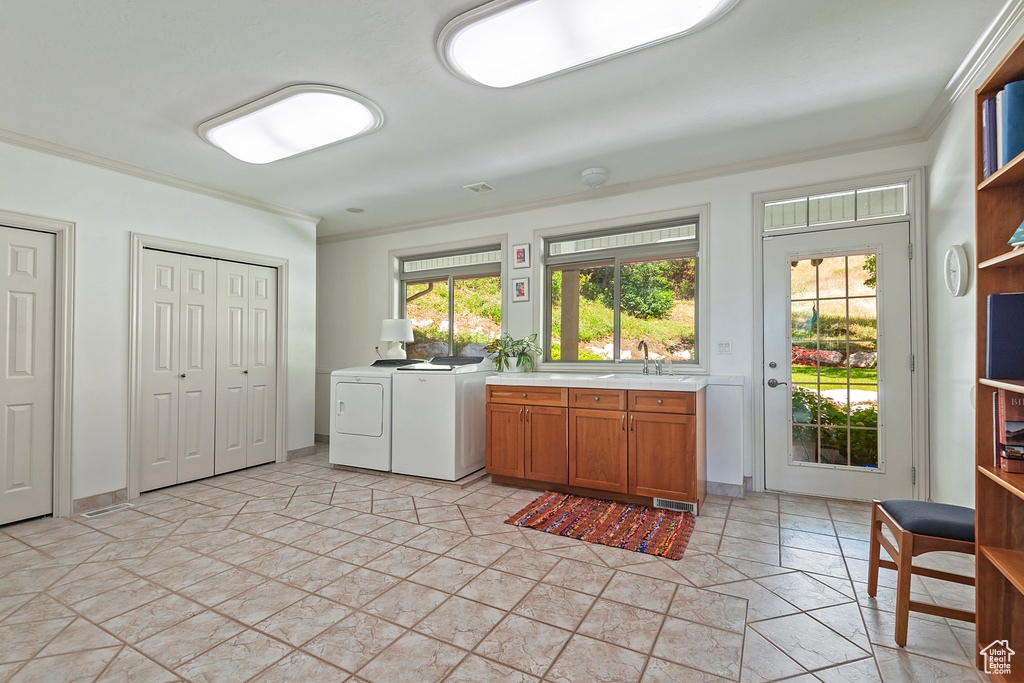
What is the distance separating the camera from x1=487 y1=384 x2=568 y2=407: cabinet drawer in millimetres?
3725

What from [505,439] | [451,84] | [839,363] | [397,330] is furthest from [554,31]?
[397,330]

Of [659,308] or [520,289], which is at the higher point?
[520,289]

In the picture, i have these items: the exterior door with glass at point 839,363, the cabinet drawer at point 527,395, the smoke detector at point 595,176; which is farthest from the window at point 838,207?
the cabinet drawer at point 527,395

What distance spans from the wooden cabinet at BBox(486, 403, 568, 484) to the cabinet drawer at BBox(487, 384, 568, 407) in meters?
0.04

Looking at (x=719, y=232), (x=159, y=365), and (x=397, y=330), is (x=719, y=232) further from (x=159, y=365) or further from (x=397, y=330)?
(x=159, y=365)

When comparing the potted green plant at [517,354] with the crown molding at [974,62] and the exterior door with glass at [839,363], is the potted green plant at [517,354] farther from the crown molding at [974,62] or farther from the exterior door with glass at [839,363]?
the crown molding at [974,62]

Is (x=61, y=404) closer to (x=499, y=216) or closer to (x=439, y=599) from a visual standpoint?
(x=439, y=599)

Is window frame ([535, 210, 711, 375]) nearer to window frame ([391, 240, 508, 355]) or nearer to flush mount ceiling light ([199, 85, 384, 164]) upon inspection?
window frame ([391, 240, 508, 355])

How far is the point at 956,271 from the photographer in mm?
2709

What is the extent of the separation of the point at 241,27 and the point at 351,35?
0.46 meters

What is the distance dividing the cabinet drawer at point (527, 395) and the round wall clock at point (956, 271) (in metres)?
2.35

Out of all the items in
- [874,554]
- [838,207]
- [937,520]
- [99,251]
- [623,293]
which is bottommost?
[874,554]

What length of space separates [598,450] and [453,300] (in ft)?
8.16

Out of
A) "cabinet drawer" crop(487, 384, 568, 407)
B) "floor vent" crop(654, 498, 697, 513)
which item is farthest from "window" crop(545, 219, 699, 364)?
"floor vent" crop(654, 498, 697, 513)
